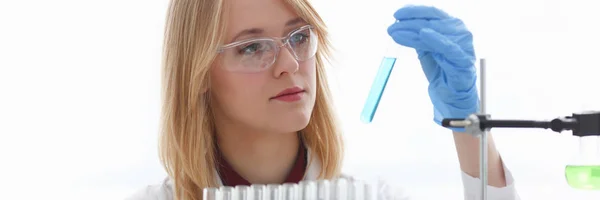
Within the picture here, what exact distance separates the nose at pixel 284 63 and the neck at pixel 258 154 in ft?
0.80

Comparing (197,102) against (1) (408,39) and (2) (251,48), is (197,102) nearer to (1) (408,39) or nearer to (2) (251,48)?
(2) (251,48)

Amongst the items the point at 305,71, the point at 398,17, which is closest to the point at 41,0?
the point at 305,71

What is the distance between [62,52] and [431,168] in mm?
1537

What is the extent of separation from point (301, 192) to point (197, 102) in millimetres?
695

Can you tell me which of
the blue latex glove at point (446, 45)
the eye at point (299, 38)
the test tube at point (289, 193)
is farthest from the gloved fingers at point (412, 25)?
the test tube at point (289, 193)

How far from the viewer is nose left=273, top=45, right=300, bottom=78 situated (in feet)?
7.04

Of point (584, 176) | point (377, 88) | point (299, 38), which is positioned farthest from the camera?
point (299, 38)

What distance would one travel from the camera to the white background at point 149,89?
3285mm

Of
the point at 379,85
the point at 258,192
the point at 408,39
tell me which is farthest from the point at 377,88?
the point at 258,192

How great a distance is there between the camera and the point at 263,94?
2170 mm

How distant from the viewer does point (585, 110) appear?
1.66m

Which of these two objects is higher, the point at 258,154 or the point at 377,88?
the point at 377,88

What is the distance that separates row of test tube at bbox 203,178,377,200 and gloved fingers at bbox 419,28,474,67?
46cm

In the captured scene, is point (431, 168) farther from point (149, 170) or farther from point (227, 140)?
Result: point (227, 140)
